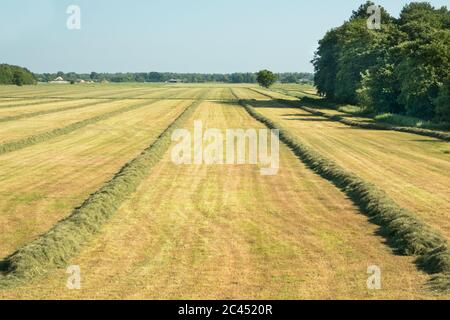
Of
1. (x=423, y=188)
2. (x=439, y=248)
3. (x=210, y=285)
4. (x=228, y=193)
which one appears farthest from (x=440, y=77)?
(x=210, y=285)

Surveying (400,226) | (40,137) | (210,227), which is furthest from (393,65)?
(210,227)

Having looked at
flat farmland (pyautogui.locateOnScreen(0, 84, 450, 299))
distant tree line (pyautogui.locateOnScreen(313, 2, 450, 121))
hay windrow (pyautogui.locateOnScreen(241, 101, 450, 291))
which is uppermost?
distant tree line (pyautogui.locateOnScreen(313, 2, 450, 121))

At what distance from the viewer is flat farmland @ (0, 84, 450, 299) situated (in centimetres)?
1320

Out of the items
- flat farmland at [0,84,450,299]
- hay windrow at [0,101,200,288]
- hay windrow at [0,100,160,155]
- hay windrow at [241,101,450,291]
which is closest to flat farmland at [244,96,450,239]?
flat farmland at [0,84,450,299]

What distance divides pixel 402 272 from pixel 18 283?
8768mm

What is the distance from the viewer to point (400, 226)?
695 inches

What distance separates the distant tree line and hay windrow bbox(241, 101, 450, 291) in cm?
3100

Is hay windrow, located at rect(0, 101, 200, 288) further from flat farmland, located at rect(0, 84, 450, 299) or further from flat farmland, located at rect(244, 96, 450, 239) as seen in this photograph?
flat farmland, located at rect(244, 96, 450, 239)

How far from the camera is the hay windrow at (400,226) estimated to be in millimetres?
14414

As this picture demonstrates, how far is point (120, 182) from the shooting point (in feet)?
80.4

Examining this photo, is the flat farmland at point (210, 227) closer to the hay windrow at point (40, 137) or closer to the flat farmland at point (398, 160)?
the flat farmland at point (398, 160)

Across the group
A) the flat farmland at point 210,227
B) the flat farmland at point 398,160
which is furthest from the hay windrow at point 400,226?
the flat farmland at point 398,160
